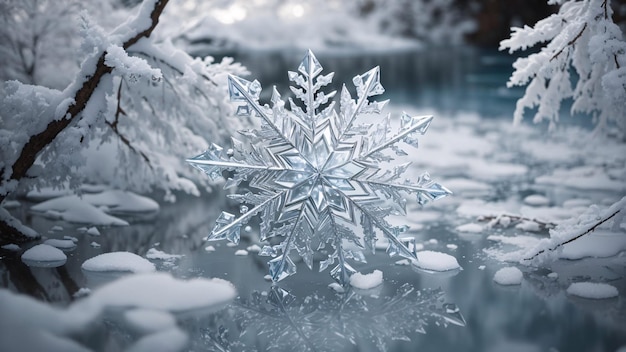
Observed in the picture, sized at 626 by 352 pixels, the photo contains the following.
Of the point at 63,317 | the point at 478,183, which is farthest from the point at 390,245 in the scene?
the point at 478,183

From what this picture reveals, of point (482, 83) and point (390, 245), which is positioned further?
point (482, 83)

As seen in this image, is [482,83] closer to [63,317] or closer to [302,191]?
[302,191]

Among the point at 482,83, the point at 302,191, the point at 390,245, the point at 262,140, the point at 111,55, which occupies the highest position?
the point at 111,55

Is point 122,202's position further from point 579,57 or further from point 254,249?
point 579,57

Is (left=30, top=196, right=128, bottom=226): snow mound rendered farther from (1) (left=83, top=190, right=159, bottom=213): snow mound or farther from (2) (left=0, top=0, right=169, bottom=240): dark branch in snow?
(2) (left=0, top=0, right=169, bottom=240): dark branch in snow

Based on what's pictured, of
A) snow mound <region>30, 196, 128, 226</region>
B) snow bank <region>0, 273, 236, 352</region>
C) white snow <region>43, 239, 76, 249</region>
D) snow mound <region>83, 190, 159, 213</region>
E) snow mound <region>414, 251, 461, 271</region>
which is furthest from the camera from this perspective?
snow mound <region>83, 190, 159, 213</region>

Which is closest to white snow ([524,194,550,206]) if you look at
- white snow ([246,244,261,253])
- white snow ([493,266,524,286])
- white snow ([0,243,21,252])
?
white snow ([493,266,524,286])
